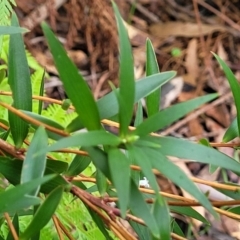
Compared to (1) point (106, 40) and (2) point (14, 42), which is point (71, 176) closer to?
(2) point (14, 42)

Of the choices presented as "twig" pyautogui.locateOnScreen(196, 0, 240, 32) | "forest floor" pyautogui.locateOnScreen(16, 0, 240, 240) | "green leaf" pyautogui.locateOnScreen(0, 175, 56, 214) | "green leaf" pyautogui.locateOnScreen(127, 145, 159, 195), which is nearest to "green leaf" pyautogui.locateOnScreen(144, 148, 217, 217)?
"green leaf" pyautogui.locateOnScreen(127, 145, 159, 195)

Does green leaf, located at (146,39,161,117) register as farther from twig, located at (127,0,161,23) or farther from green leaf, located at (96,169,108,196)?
twig, located at (127,0,161,23)

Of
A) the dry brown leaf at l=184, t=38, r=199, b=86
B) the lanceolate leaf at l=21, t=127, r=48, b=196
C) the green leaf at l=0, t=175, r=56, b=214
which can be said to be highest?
the lanceolate leaf at l=21, t=127, r=48, b=196

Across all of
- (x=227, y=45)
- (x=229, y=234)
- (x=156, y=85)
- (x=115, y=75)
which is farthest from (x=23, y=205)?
(x=227, y=45)

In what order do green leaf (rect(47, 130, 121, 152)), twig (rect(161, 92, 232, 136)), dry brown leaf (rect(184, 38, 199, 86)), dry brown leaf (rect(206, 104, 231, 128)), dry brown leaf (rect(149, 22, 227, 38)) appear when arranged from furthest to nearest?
dry brown leaf (rect(149, 22, 227, 38)) → dry brown leaf (rect(184, 38, 199, 86)) → dry brown leaf (rect(206, 104, 231, 128)) → twig (rect(161, 92, 232, 136)) → green leaf (rect(47, 130, 121, 152))

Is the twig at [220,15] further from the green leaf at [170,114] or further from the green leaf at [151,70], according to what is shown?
the green leaf at [170,114]

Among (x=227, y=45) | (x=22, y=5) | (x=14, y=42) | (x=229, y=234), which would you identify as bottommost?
(x=229, y=234)

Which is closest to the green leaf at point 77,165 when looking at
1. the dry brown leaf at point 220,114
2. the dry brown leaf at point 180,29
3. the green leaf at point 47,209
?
the green leaf at point 47,209
